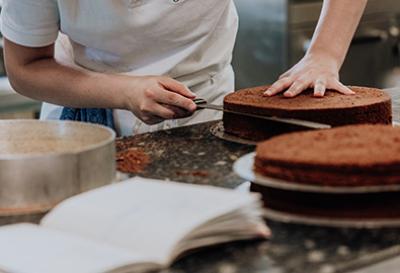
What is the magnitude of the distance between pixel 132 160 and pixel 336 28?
0.63 meters

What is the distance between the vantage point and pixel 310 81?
156 cm

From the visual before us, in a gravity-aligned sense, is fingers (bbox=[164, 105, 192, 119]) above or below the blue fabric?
above

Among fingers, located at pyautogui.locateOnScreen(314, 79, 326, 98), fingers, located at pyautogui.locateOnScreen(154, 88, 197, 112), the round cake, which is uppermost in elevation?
the round cake

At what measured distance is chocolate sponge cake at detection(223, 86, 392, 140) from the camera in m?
1.42

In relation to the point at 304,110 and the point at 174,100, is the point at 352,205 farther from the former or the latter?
the point at 174,100

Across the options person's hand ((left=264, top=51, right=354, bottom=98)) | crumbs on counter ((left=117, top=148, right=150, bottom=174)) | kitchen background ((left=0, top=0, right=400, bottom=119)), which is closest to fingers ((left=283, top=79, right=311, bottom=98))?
person's hand ((left=264, top=51, right=354, bottom=98))

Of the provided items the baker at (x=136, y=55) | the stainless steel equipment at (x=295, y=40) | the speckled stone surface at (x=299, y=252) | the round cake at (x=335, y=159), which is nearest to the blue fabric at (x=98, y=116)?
the baker at (x=136, y=55)

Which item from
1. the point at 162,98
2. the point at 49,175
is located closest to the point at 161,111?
the point at 162,98

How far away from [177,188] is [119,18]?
70 centimetres

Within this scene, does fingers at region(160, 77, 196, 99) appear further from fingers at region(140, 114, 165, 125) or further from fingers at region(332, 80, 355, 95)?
fingers at region(332, 80, 355, 95)

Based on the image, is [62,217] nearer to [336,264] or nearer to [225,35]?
[336,264]

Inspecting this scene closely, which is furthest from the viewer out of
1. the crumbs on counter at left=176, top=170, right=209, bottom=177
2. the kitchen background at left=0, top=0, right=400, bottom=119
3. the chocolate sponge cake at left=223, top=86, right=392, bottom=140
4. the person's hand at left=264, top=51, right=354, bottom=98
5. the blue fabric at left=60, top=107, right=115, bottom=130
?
the kitchen background at left=0, top=0, right=400, bottom=119

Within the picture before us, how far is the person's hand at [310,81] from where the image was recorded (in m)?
1.53

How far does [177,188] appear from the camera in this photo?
104cm
